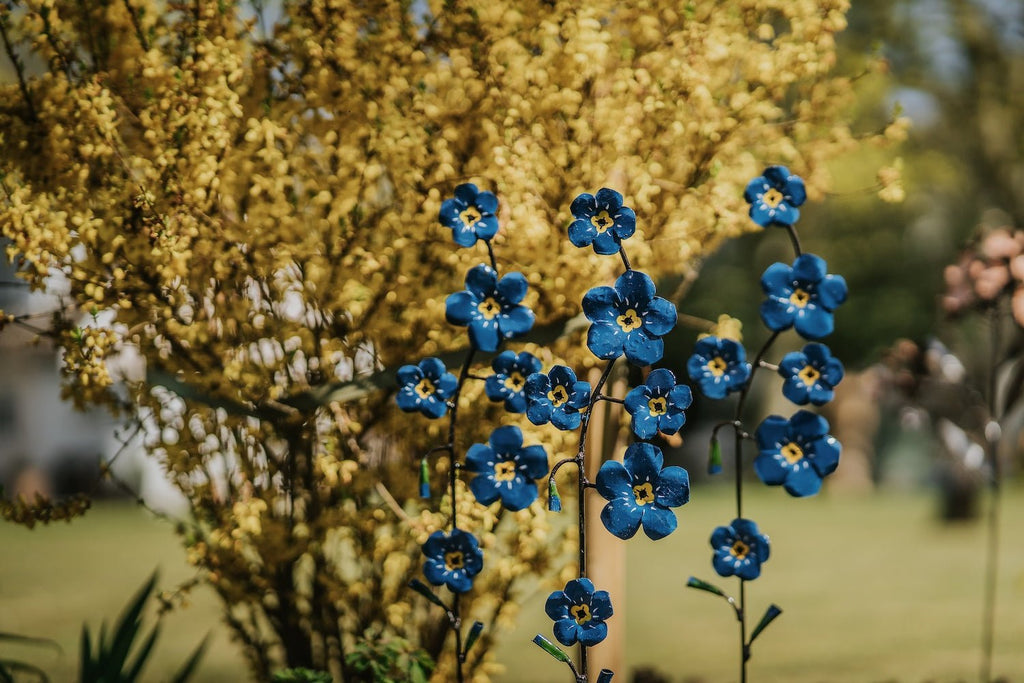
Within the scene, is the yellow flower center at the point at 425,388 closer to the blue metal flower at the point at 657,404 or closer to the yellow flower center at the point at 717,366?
the blue metal flower at the point at 657,404

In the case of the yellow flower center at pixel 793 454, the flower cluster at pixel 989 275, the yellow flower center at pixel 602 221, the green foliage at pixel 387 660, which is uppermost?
the flower cluster at pixel 989 275

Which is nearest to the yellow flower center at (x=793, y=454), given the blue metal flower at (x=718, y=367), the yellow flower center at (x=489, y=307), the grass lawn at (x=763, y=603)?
the blue metal flower at (x=718, y=367)

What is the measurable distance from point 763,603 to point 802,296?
5.60 metres

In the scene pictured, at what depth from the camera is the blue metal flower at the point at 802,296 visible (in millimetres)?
2213

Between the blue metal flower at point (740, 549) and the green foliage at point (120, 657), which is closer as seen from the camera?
the blue metal flower at point (740, 549)

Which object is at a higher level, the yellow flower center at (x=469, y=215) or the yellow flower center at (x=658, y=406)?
the yellow flower center at (x=469, y=215)

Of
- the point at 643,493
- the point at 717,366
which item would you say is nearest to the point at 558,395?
the point at 643,493

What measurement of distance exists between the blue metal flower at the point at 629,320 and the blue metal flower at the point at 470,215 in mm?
369

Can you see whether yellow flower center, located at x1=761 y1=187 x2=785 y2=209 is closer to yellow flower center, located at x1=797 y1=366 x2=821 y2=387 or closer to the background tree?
yellow flower center, located at x1=797 y1=366 x2=821 y2=387

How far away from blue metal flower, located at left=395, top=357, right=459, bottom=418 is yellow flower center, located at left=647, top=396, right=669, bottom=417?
57cm

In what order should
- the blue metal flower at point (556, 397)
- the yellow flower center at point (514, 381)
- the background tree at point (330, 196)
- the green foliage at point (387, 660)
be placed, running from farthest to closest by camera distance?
the background tree at point (330, 196), the green foliage at point (387, 660), the yellow flower center at point (514, 381), the blue metal flower at point (556, 397)

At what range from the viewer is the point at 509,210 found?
116 inches

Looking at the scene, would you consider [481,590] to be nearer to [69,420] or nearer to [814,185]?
[814,185]

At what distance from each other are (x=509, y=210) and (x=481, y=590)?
1.54 m
